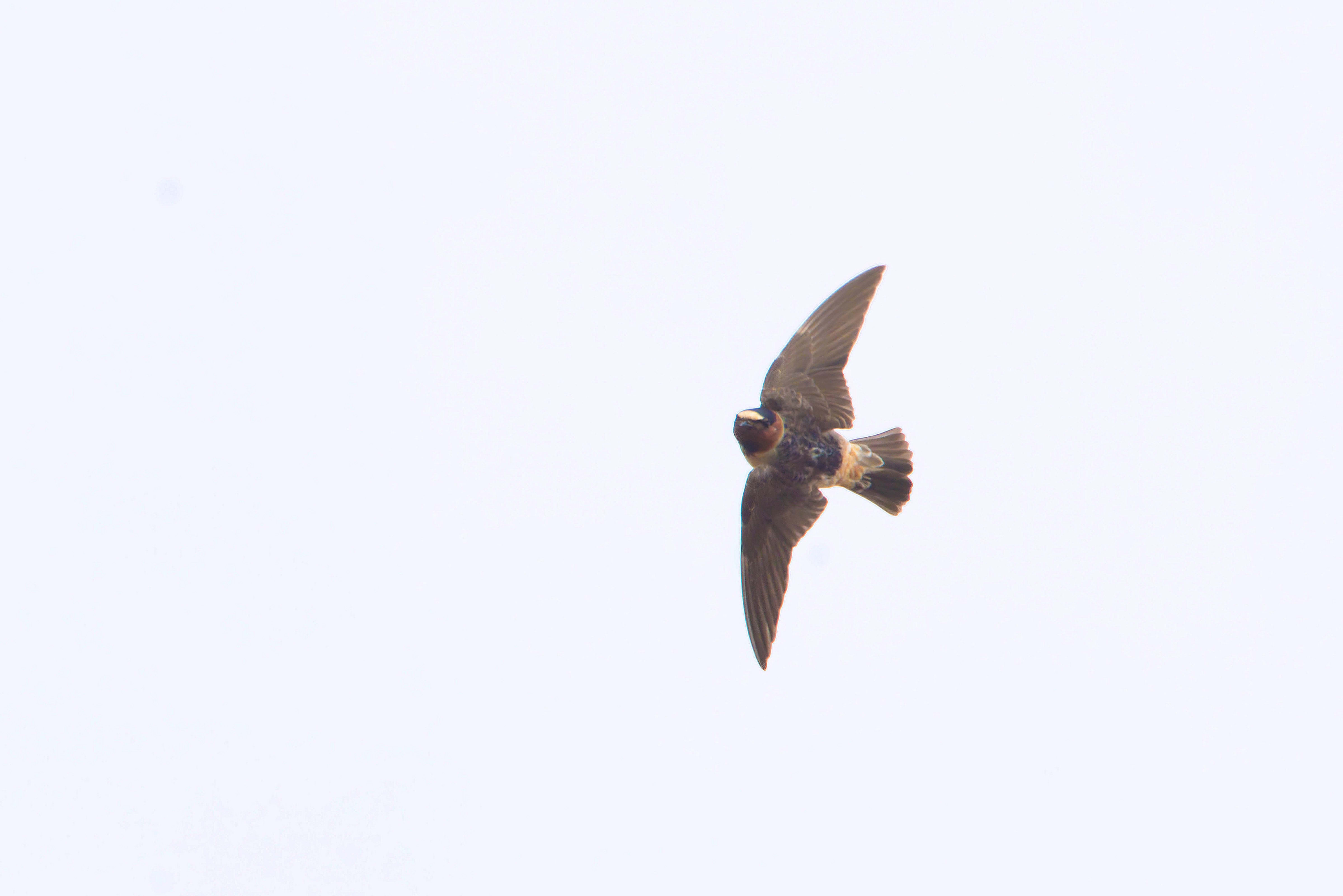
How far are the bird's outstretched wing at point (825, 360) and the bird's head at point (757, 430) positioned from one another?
1.08 feet

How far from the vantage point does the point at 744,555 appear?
40.1 ft

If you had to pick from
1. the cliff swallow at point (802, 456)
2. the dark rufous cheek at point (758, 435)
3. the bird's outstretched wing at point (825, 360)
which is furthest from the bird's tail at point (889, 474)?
the dark rufous cheek at point (758, 435)

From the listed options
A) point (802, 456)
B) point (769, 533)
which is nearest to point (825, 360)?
point (802, 456)

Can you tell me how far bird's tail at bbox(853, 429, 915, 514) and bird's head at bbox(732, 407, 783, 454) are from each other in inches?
36.3

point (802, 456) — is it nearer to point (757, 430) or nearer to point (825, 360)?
point (757, 430)

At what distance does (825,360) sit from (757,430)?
103 cm

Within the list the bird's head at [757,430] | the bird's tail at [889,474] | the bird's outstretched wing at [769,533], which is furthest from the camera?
the bird's tail at [889,474]

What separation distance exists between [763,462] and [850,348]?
118cm

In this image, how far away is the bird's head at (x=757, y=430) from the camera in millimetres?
11516

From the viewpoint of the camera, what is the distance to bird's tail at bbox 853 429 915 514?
1238 centimetres

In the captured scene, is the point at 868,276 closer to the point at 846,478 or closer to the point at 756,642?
the point at 846,478

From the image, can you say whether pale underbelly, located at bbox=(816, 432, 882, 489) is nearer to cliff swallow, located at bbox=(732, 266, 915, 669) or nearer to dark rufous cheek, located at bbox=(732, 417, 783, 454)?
cliff swallow, located at bbox=(732, 266, 915, 669)

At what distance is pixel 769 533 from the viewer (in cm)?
1219

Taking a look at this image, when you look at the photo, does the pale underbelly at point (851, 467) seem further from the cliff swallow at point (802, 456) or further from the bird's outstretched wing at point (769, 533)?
the bird's outstretched wing at point (769, 533)
